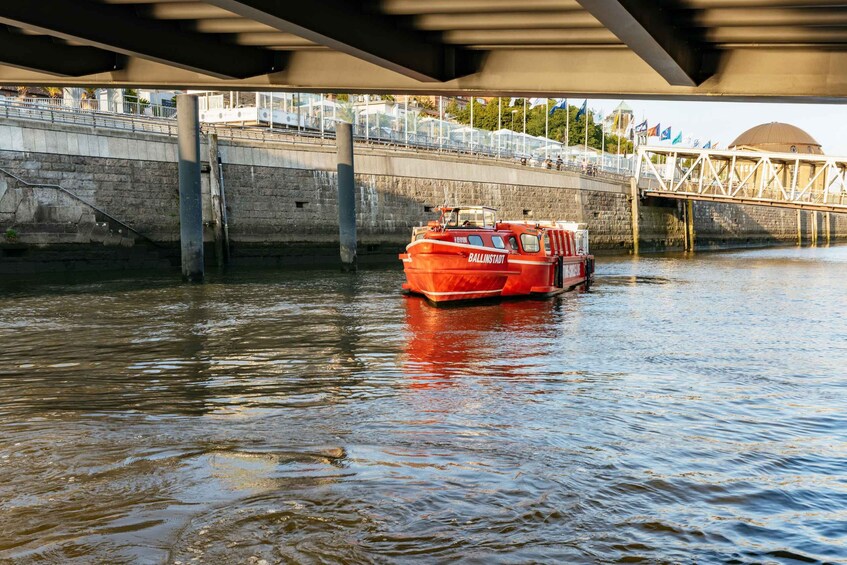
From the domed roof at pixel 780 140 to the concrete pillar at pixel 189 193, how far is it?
113m

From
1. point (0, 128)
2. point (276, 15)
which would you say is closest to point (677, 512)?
point (276, 15)

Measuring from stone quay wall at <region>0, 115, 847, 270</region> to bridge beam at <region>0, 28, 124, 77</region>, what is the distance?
2004 centimetres

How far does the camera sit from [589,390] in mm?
12922

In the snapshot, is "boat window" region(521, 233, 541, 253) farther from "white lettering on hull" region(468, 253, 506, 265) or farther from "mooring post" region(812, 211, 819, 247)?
"mooring post" region(812, 211, 819, 247)

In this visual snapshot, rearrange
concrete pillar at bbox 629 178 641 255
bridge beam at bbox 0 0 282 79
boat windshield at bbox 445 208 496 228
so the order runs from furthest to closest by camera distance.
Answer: concrete pillar at bbox 629 178 641 255
boat windshield at bbox 445 208 496 228
bridge beam at bbox 0 0 282 79

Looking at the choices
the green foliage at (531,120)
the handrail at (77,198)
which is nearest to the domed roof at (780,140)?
the green foliage at (531,120)

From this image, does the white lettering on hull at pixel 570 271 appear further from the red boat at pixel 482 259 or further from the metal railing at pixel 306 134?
the metal railing at pixel 306 134

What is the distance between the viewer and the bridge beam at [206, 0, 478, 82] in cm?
987

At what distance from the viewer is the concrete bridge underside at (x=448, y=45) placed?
33.8ft

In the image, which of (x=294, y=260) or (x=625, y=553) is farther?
(x=294, y=260)

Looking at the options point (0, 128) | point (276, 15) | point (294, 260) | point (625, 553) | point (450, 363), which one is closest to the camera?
point (625, 553)

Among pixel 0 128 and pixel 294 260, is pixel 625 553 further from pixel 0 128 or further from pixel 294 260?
pixel 294 260

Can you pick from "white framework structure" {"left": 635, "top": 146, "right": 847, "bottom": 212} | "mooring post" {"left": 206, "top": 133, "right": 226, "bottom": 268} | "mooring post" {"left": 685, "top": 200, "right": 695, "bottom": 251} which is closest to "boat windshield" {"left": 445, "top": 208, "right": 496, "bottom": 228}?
"mooring post" {"left": 206, "top": 133, "right": 226, "bottom": 268}

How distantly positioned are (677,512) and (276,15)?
Answer: 22.5 ft
